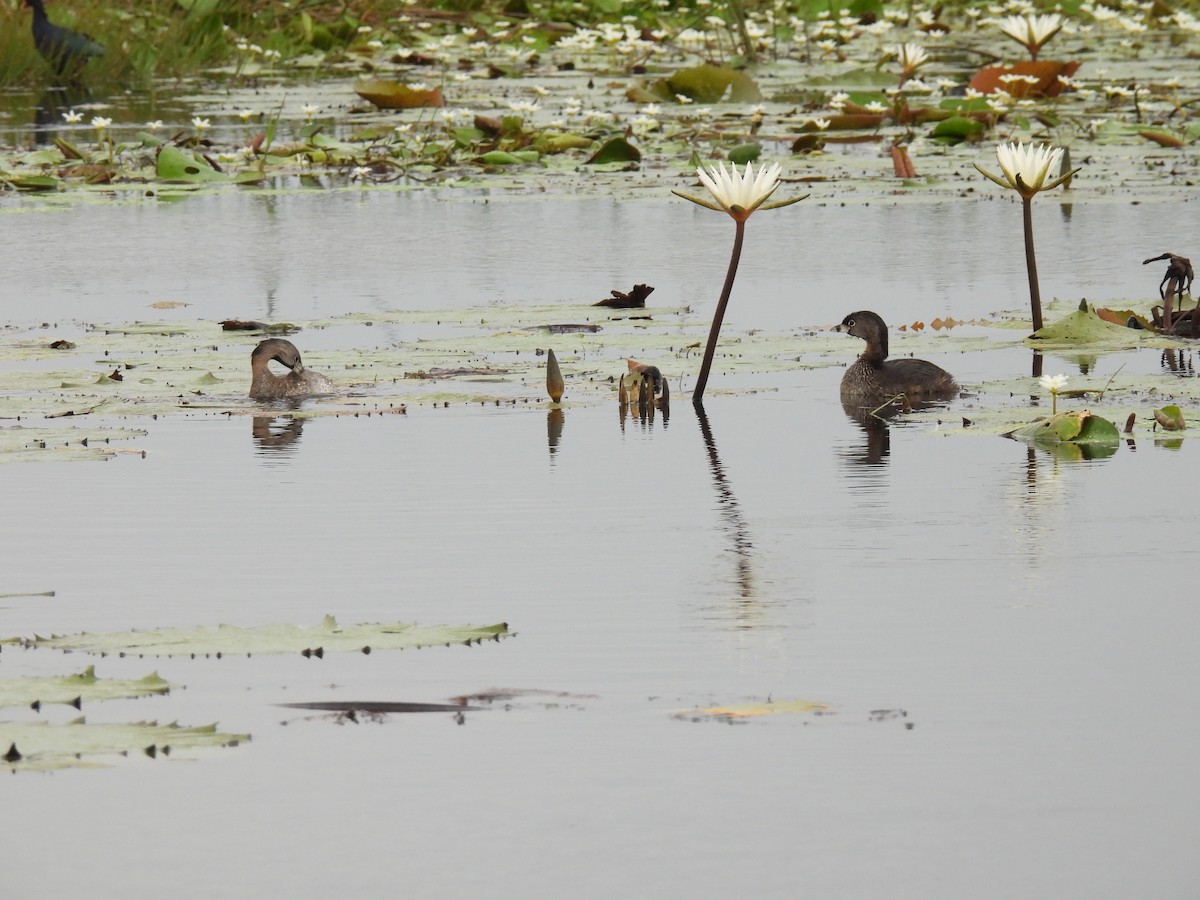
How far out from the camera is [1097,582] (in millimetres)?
4320

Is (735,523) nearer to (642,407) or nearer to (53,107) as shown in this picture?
(642,407)

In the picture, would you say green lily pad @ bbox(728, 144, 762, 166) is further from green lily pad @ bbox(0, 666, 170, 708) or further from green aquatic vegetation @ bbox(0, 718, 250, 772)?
green aquatic vegetation @ bbox(0, 718, 250, 772)

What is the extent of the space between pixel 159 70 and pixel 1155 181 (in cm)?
1298

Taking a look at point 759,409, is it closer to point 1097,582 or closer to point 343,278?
point 1097,582

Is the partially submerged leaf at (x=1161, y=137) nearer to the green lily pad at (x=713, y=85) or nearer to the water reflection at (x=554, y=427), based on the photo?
the green lily pad at (x=713, y=85)

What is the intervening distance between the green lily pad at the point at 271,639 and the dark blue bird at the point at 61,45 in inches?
690

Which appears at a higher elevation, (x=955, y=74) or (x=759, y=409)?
(x=955, y=74)

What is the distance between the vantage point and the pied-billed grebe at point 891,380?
Answer: 21.6ft

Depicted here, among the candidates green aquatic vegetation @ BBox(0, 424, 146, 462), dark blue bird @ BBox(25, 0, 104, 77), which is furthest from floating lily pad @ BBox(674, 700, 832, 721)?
dark blue bird @ BBox(25, 0, 104, 77)

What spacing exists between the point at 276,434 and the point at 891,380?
6.19ft

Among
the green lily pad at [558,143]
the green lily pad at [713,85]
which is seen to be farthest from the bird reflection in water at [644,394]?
the green lily pad at [713,85]

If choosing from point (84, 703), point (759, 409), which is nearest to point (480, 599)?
point (84, 703)

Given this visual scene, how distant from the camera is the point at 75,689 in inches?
137

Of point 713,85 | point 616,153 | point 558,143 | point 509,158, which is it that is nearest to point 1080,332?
point 616,153
